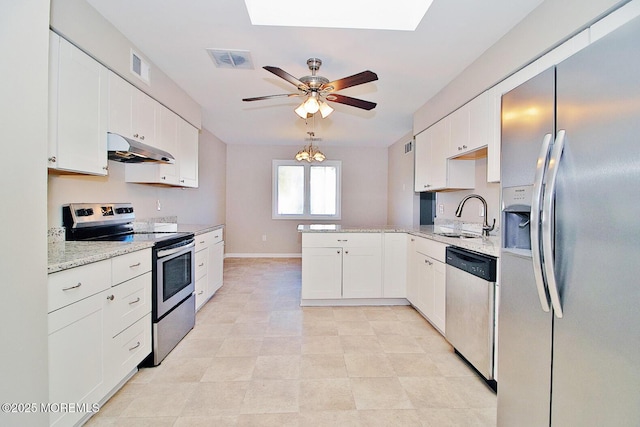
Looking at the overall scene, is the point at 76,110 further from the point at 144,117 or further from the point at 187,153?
the point at 187,153

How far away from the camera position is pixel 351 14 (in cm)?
210

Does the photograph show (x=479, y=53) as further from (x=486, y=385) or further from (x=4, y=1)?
(x=4, y=1)

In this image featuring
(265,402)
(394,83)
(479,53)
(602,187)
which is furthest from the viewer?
(394,83)

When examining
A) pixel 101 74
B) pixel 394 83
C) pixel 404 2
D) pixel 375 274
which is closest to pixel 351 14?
pixel 404 2

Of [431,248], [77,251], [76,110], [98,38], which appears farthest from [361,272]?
[98,38]

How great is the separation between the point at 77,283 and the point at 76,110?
3.67 feet

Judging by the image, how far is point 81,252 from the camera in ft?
5.18

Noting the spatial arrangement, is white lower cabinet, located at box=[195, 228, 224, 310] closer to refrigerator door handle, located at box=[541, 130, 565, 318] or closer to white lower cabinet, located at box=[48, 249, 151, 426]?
white lower cabinet, located at box=[48, 249, 151, 426]

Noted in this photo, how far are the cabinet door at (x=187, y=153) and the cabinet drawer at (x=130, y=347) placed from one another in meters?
1.82

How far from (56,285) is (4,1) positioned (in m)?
1.08

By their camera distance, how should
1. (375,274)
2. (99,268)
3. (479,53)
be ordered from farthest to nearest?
(375,274) → (479,53) → (99,268)

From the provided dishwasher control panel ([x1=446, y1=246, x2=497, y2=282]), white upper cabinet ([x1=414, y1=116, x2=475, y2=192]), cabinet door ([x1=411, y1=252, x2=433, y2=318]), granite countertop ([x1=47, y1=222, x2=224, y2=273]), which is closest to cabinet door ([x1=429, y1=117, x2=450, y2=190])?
white upper cabinet ([x1=414, y1=116, x2=475, y2=192])

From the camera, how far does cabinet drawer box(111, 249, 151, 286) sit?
1710mm

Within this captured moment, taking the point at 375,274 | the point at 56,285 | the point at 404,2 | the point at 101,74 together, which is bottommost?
the point at 375,274
